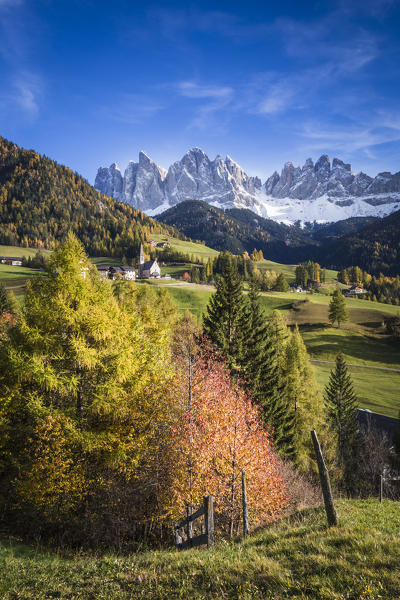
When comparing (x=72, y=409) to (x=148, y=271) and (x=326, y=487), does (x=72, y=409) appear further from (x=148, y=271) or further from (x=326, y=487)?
(x=148, y=271)

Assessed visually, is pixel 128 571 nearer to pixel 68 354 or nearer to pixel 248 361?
pixel 68 354

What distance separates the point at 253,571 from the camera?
5699mm

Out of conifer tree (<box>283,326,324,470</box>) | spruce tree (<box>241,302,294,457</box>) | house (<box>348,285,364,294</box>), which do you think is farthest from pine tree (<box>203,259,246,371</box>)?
house (<box>348,285,364,294</box>)

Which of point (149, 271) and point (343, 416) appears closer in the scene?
point (343, 416)

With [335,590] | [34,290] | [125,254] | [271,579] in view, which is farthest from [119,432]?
[125,254]

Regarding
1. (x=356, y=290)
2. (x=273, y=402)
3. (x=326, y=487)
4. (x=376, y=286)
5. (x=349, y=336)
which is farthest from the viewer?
(x=356, y=290)

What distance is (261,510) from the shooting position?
16172 mm

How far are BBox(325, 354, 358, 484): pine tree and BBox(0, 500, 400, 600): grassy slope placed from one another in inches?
1335

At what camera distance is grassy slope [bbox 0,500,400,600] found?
16.3ft

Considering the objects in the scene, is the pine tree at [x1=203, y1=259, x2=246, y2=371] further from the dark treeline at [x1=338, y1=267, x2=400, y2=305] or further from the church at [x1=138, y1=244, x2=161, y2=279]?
the dark treeline at [x1=338, y1=267, x2=400, y2=305]

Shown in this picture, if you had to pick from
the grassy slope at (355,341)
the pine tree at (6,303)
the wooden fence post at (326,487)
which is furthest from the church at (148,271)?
the wooden fence post at (326,487)

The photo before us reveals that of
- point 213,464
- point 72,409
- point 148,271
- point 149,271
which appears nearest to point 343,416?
point 213,464

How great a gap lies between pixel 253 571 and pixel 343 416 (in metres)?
38.9

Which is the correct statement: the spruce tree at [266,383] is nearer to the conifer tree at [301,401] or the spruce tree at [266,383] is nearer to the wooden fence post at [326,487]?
the conifer tree at [301,401]
